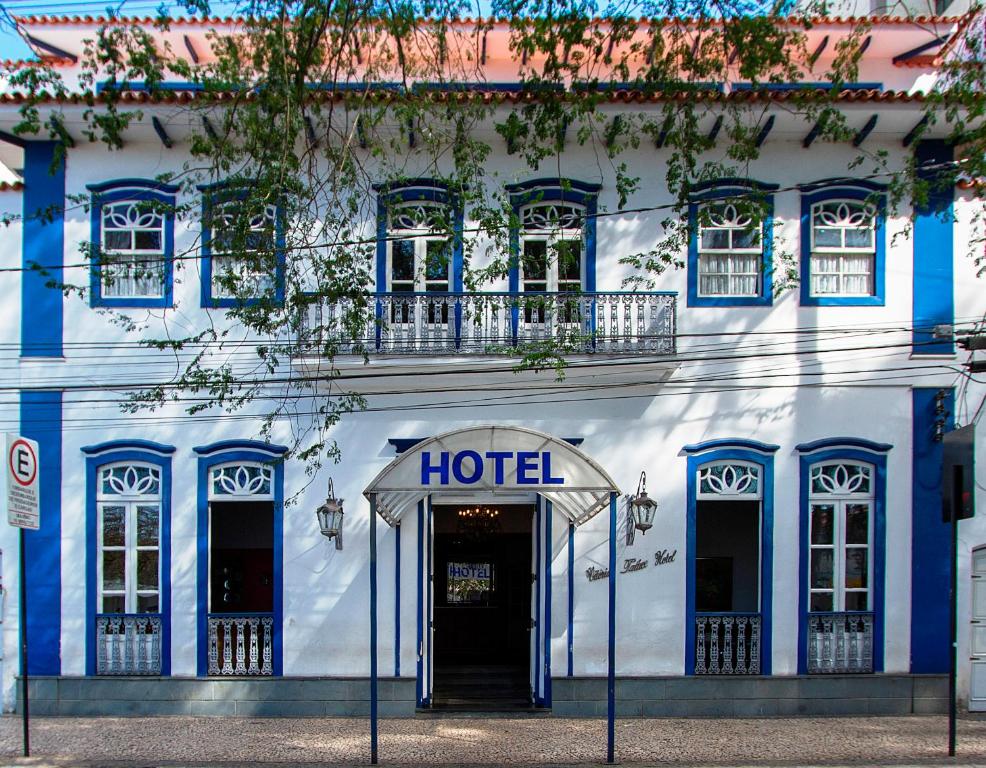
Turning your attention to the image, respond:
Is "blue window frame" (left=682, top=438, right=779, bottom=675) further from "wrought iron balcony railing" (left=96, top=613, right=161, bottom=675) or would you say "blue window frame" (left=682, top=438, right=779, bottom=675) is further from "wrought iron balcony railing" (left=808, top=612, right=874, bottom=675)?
"wrought iron balcony railing" (left=96, top=613, right=161, bottom=675)

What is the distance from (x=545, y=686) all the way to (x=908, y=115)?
761 cm

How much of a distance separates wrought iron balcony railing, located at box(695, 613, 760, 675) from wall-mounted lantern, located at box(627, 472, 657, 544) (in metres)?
1.23

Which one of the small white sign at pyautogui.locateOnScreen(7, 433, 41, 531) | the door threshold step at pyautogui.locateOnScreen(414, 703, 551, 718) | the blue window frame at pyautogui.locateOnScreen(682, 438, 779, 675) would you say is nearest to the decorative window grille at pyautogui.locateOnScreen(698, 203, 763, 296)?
the blue window frame at pyautogui.locateOnScreen(682, 438, 779, 675)

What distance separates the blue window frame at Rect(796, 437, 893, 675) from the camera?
33.9ft

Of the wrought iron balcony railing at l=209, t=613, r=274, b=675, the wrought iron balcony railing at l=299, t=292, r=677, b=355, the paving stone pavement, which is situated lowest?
the paving stone pavement

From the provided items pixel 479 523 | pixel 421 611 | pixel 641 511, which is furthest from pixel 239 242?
pixel 479 523

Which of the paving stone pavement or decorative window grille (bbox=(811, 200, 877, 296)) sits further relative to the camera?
decorative window grille (bbox=(811, 200, 877, 296))

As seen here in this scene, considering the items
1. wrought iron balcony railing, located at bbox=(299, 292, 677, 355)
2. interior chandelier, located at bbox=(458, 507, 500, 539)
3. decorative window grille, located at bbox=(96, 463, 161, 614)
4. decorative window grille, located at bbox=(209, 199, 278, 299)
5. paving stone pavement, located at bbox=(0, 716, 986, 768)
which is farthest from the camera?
interior chandelier, located at bbox=(458, 507, 500, 539)

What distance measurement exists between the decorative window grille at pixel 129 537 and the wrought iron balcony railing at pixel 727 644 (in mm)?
6240

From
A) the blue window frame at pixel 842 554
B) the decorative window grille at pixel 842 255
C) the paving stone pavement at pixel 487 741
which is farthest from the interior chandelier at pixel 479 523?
the decorative window grille at pixel 842 255

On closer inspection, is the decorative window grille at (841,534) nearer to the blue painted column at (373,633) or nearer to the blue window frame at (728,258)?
the blue window frame at (728,258)

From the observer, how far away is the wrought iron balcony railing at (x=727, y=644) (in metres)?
10.3

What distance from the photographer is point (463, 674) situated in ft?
38.3

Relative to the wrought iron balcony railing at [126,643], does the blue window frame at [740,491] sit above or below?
above
